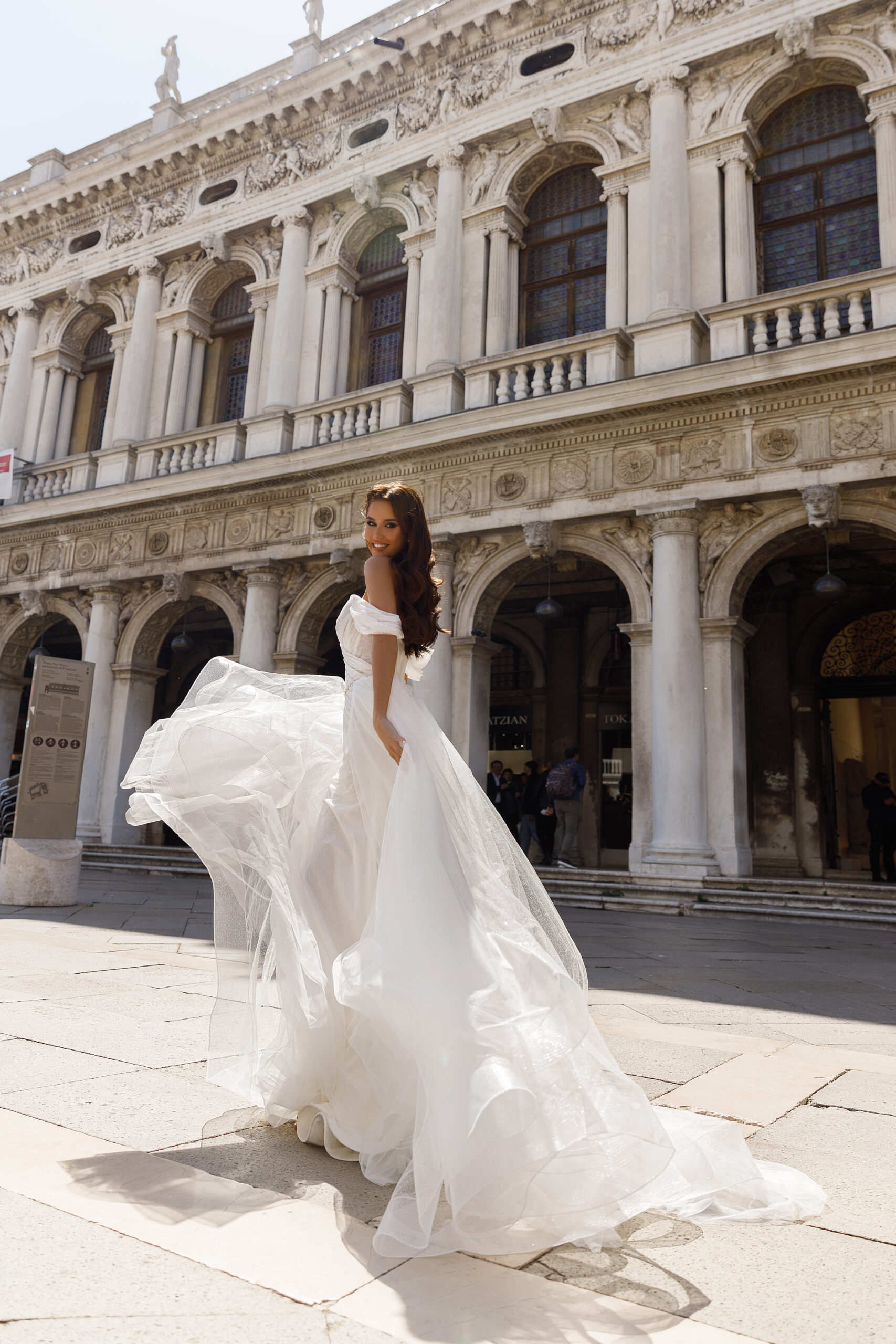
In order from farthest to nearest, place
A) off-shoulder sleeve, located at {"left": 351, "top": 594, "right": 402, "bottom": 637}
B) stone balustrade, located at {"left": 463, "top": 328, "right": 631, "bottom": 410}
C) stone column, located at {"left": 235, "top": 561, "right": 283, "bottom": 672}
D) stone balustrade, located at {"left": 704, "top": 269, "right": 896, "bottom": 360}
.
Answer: stone column, located at {"left": 235, "top": 561, "right": 283, "bottom": 672}
stone balustrade, located at {"left": 463, "top": 328, "right": 631, "bottom": 410}
stone balustrade, located at {"left": 704, "top": 269, "right": 896, "bottom": 360}
off-shoulder sleeve, located at {"left": 351, "top": 594, "right": 402, "bottom": 637}

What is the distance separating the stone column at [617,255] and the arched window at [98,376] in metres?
11.0

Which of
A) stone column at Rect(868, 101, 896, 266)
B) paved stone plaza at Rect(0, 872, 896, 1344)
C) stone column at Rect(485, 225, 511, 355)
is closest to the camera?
paved stone plaza at Rect(0, 872, 896, 1344)

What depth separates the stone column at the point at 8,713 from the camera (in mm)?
17969

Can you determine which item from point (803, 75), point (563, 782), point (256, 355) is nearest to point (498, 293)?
point (256, 355)

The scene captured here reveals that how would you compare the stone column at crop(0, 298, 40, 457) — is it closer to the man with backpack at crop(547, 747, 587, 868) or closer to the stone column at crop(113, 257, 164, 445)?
the stone column at crop(113, 257, 164, 445)

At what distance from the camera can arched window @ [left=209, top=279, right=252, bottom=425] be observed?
17.9 metres

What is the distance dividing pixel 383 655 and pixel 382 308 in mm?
15366

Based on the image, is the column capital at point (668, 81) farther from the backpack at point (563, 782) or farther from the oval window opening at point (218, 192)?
the backpack at point (563, 782)

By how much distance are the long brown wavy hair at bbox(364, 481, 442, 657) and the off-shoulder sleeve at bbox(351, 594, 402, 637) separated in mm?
87

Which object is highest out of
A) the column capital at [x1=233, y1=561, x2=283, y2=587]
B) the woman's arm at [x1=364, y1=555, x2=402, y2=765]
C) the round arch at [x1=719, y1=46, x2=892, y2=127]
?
the round arch at [x1=719, y1=46, x2=892, y2=127]

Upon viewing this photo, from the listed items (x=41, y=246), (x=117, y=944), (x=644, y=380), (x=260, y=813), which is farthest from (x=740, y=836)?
(x=41, y=246)

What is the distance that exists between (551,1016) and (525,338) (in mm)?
14043

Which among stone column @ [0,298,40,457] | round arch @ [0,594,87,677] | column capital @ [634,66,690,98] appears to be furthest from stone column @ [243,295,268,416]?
column capital @ [634,66,690,98]

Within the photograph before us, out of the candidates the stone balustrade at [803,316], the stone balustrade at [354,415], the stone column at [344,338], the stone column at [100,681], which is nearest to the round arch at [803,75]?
the stone balustrade at [803,316]
